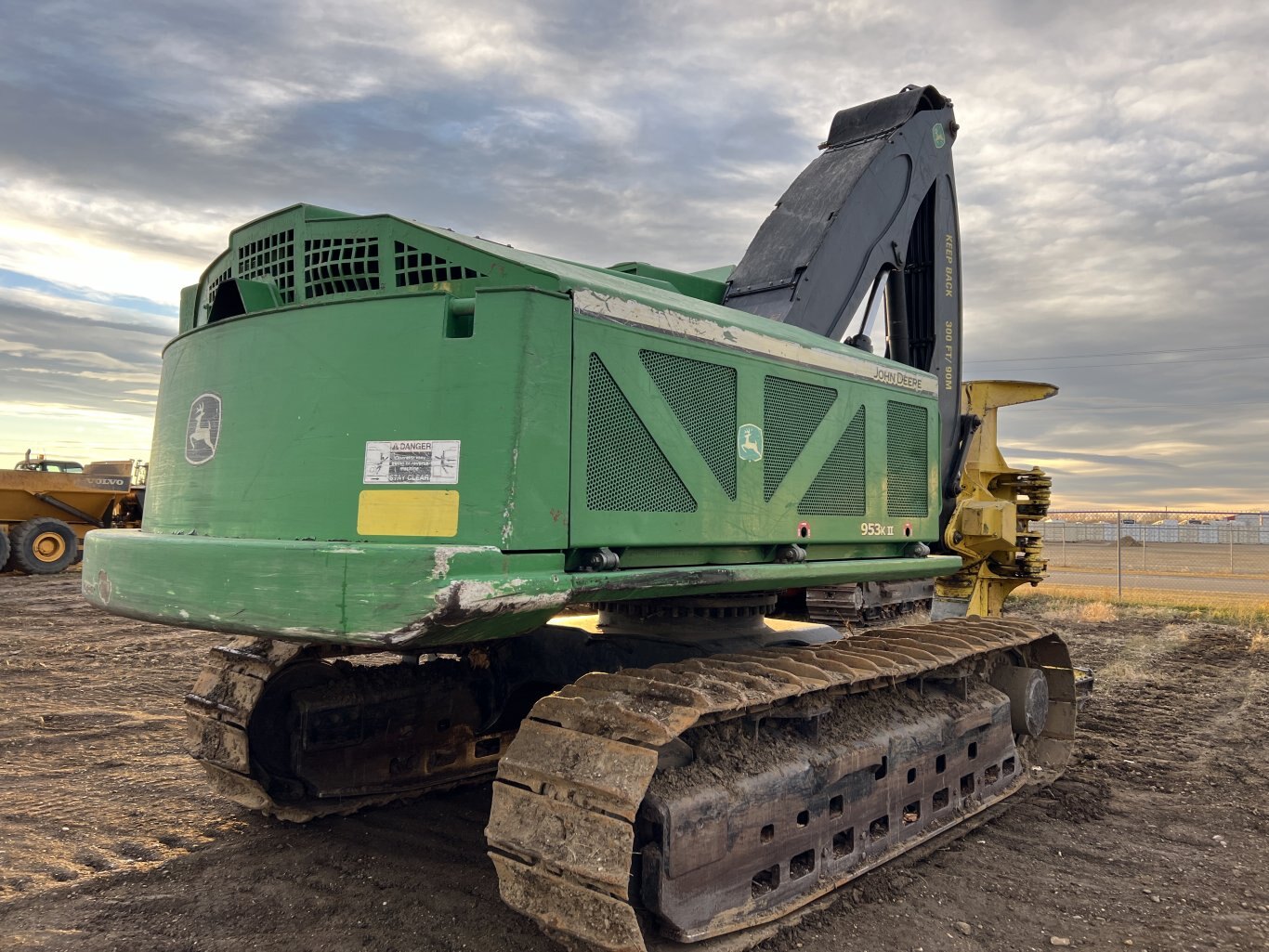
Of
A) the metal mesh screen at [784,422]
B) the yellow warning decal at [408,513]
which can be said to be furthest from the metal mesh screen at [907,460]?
the yellow warning decal at [408,513]

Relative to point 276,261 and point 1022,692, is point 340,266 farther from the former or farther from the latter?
point 1022,692

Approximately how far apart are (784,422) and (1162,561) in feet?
118

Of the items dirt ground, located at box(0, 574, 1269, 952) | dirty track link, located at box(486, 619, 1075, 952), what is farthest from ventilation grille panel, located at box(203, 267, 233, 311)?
dirt ground, located at box(0, 574, 1269, 952)

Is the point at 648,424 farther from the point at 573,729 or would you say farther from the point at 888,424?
the point at 888,424

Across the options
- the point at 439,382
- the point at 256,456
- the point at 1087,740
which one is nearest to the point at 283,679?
the point at 256,456

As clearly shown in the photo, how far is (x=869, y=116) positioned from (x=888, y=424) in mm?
2765

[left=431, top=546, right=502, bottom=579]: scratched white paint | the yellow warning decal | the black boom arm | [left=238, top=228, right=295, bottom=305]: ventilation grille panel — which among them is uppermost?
the black boom arm

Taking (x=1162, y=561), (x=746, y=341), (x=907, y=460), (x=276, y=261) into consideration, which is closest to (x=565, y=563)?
(x=746, y=341)

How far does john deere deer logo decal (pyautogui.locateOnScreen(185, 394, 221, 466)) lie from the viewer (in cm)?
347

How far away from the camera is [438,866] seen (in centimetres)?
421

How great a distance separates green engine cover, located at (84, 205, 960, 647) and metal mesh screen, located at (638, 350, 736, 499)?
0.01 meters

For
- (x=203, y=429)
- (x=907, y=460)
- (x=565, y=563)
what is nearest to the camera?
(x=565, y=563)

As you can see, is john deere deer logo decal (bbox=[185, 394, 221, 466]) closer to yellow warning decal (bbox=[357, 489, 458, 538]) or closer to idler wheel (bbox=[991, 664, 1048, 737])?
yellow warning decal (bbox=[357, 489, 458, 538])

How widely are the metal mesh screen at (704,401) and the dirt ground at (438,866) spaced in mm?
1815
